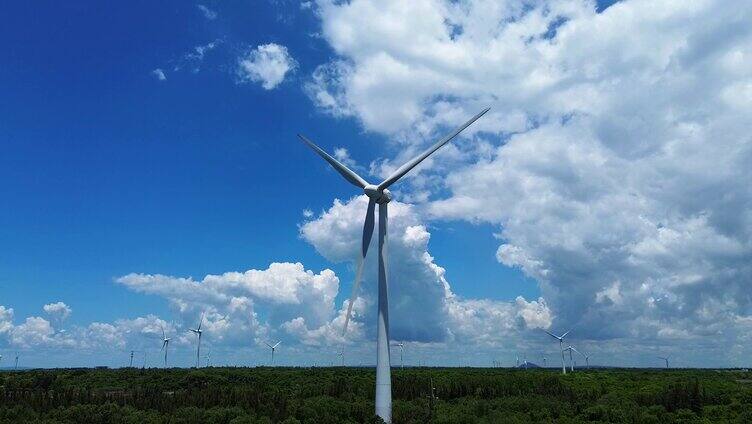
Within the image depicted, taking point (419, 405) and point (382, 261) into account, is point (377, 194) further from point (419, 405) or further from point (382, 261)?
point (419, 405)

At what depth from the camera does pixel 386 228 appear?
6122 centimetres

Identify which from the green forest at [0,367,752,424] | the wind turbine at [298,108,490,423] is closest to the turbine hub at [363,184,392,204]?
the wind turbine at [298,108,490,423]

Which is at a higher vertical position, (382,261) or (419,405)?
(382,261)

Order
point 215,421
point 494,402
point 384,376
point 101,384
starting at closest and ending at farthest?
1. point 384,376
2. point 215,421
3. point 494,402
4. point 101,384

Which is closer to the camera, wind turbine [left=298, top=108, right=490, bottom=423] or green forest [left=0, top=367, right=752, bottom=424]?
wind turbine [left=298, top=108, right=490, bottom=423]

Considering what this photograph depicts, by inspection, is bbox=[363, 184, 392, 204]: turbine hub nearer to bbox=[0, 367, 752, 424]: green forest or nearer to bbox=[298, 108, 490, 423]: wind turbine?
bbox=[298, 108, 490, 423]: wind turbine

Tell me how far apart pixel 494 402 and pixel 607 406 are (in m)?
19.3

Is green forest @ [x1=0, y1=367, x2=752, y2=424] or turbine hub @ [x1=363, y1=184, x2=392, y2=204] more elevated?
turbine hub @ [x1=363, y1=184, x2=392, y2=204]

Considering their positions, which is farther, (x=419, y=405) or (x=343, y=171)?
(x=419, y=405)

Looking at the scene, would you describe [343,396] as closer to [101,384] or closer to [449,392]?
[449,392]

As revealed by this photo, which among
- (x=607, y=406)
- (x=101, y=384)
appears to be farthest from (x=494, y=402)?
(x=101, y=384)

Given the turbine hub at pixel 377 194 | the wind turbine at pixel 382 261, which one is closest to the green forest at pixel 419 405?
the wind turbine at pixel 382 261

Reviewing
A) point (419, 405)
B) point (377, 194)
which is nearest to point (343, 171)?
point (377, 194)

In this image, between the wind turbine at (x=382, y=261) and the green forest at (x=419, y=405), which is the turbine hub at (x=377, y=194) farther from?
the green forest at (x=419, y=405)
